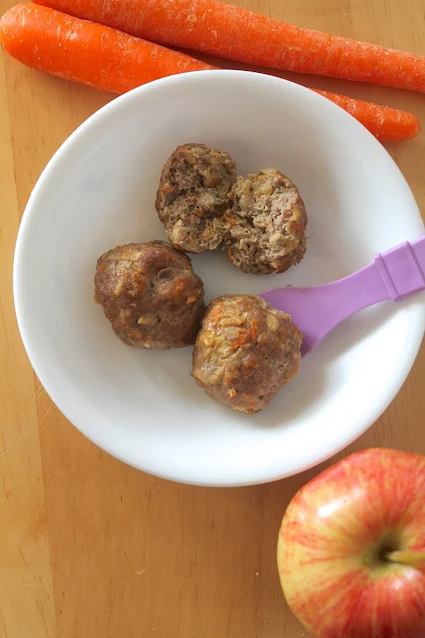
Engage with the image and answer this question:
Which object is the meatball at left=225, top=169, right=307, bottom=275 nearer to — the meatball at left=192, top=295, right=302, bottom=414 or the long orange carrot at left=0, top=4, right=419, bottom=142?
the meatball at left=192, top=295, right=302, bottom=414

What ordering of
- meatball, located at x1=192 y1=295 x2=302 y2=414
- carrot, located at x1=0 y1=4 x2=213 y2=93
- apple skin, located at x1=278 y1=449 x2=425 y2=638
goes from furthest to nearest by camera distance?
carrot, located at x1=0 y1=4 x2=213 y2=93, meatball, located at x1=192 y1=295 x2=302 y2=414, apple skin, located at x1=278 y1=449 x2=425 y2=638

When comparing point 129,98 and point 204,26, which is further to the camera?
point 204,26

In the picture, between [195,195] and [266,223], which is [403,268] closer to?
[266,223]

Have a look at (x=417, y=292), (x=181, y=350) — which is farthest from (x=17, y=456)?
(x=417, y=292)

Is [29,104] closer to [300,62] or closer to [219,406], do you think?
[300,62]

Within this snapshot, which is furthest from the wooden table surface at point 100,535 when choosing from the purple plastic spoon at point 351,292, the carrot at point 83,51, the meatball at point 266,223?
the meatball at point 266,223

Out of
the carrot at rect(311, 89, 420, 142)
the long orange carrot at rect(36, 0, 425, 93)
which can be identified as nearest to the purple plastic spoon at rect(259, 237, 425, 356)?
the carrot at rect(311, 89, 420, 142)
